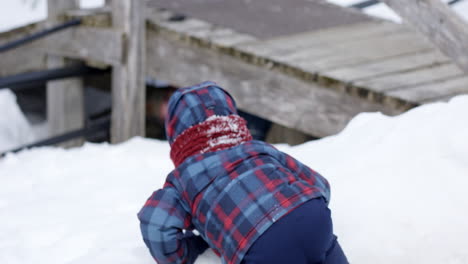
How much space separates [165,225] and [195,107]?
36 centimetres

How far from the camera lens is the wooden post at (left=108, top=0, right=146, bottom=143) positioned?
441 cm

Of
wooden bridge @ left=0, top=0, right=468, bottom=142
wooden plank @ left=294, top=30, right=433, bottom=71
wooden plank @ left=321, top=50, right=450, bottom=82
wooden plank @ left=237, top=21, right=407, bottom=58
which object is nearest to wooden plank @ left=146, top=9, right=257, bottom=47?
wooden bridge @ left=0, top=0, right=468, bottom=142

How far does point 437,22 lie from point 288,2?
2501mm

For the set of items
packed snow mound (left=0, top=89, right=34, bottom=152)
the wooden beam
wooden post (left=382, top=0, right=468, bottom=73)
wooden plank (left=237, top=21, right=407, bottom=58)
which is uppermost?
wooden post (left=382, top=0, right=468, bottom=73)

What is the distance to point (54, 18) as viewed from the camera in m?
4.75

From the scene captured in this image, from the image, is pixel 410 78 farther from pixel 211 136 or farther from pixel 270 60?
pixel 211 136

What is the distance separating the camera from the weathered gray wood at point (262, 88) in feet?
11.3

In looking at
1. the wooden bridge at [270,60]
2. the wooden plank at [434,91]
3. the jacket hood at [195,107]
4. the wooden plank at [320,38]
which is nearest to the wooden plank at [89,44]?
the wooden bridge at [270,60]

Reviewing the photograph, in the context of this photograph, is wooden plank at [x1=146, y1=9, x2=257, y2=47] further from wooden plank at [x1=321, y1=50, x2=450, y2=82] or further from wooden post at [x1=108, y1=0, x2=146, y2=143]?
wooden plank at [x1=321, y1=50, x2=450, y2=82]

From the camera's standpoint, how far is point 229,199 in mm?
1875

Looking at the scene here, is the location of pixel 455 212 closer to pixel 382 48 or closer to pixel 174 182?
pixel 174 182

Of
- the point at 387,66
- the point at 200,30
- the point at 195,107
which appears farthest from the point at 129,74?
the point at 195,107

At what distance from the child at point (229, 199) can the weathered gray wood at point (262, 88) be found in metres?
1.43

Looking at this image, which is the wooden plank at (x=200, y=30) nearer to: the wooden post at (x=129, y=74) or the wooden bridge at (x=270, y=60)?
the wooden bridge at (x=270, y=60)
